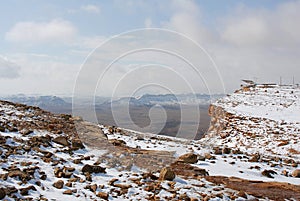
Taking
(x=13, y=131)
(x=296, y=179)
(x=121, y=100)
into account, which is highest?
(x=121, y=100)

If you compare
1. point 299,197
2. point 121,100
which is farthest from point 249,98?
point 299,197

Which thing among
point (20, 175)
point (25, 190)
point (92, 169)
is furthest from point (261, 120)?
point (25, 190)

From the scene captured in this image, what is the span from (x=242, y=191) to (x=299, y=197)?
7.40 feet

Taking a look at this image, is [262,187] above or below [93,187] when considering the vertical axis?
below

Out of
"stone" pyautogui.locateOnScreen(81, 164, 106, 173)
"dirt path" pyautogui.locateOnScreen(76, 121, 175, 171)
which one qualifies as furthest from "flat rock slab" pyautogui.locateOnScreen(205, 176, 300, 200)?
"stone" pyautogui.locateOnScreen(81, 164, 106, 173)

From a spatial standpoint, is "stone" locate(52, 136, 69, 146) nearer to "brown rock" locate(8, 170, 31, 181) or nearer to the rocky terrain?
the rocky terrain

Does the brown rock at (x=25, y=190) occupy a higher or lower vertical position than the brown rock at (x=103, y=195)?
higher

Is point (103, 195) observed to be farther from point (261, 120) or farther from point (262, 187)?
point (261, 120)

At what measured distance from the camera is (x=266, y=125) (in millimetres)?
29297

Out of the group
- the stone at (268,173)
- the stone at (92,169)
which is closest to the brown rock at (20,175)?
the stone at (92,169)

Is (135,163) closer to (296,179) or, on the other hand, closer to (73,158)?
(73,158)

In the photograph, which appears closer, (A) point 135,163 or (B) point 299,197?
(B) point 299,197

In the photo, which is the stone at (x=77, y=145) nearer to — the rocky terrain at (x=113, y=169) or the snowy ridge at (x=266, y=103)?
the rocky terrain at (x=113, y=169)

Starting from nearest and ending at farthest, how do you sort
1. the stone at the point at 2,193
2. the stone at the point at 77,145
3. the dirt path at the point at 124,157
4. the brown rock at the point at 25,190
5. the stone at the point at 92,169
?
1. the stone at the point at 2,193
2. the brown rock at the point at 25,190
3. the stone at the point at 92,169
4. the dirt path at the point at 124,157
5. the stone at the point at 77,145
